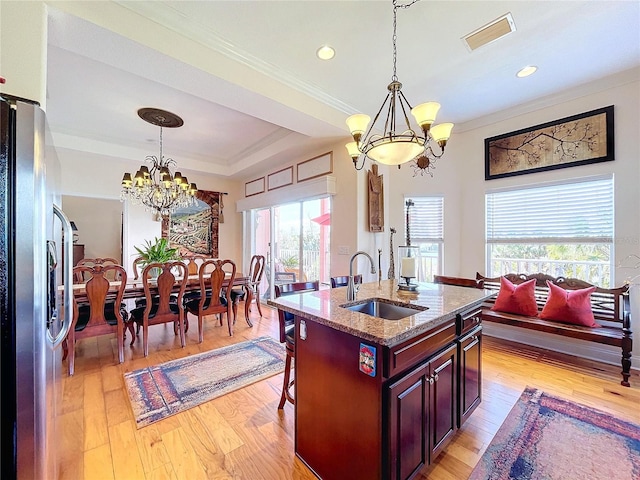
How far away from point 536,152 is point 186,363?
15.9ft

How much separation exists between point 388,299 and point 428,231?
2.63m

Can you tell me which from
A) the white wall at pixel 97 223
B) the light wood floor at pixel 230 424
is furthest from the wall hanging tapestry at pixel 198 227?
the light wood floor at pixel 230 424

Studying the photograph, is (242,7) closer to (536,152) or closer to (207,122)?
(207,122)

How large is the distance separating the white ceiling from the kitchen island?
2151 mm

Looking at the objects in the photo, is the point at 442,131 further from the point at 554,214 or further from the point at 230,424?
the point at 230,424

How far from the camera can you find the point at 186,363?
286cm

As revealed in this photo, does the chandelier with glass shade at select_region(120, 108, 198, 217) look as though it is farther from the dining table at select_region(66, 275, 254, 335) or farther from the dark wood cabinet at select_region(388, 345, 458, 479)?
the dark wood cabinet at select_region(388, 345, 458, 479)

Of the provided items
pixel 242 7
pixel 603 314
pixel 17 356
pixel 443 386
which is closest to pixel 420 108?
pixel 242 7

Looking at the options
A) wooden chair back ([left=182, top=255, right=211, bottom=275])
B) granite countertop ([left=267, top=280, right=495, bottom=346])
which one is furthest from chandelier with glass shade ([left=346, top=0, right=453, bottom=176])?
wooden chair back ([left=182, top=255, right=211, bottom=275])

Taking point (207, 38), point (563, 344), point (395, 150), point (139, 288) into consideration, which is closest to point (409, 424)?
point (395, 150)

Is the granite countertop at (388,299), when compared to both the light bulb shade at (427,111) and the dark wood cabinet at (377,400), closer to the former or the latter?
the dark wood cabinet at (377,400)

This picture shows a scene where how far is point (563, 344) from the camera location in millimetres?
3082

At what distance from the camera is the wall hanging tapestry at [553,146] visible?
9.56 feet

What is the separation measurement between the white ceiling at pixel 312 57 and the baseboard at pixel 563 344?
9.48 ft
